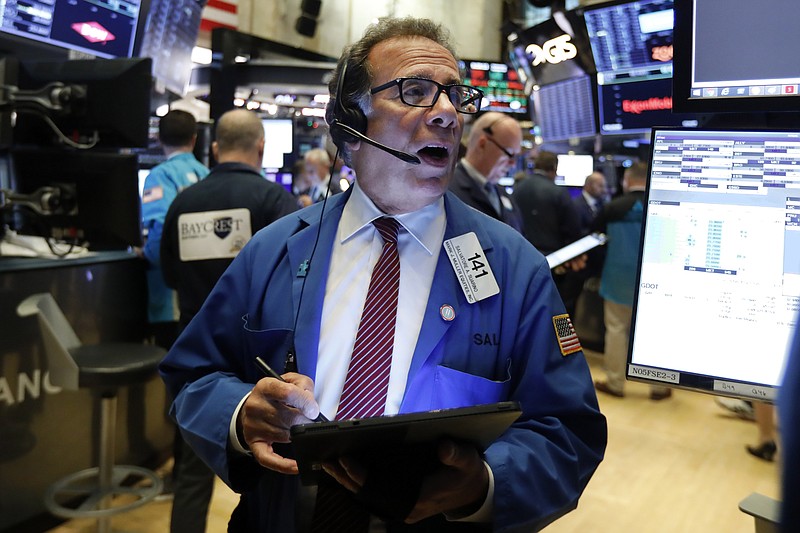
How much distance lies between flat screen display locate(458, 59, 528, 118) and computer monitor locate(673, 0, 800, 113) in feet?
17.6

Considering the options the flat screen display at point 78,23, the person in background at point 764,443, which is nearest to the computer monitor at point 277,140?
the flat screen display at point 78,23

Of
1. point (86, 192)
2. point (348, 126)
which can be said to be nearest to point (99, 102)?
point (86, 192)

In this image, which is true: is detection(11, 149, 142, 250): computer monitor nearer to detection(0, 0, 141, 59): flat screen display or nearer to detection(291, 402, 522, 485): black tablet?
detection(0, 0, 141, 59): flat screen display

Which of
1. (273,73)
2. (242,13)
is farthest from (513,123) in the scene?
(242,13)

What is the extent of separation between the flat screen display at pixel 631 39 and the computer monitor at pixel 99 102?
1.77 m

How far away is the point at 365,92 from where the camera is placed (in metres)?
1.45

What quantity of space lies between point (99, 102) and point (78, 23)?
67 centimetres

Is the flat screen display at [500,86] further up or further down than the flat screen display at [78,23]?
further up

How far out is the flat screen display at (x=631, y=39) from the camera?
209cm

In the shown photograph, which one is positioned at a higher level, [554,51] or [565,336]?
[554,51]

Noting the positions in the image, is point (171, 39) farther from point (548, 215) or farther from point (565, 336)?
point (565, 336)

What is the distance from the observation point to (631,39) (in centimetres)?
229

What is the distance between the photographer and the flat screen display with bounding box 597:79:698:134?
2.34 m

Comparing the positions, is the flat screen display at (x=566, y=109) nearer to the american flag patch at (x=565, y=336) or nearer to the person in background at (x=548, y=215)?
the american flag patch at (x=565, y=336)
